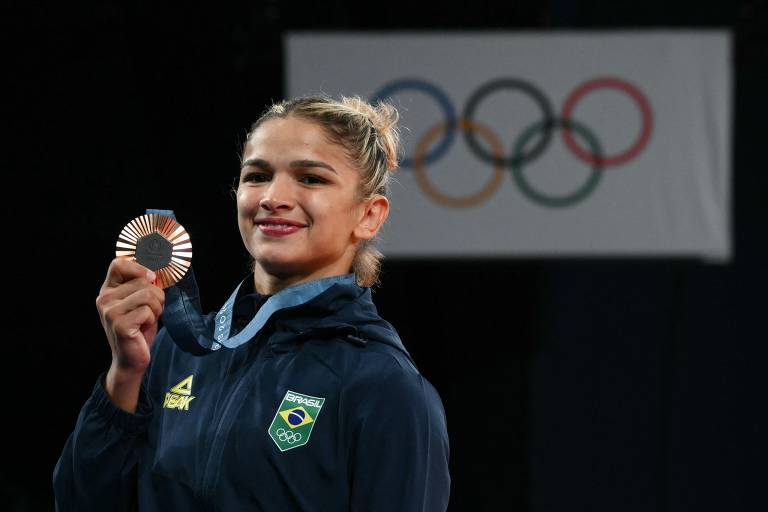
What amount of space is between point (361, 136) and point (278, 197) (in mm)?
181

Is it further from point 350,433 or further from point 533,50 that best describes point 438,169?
point 350,433

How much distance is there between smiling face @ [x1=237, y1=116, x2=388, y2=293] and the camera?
138 cm

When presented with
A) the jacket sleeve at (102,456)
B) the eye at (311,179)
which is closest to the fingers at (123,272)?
the jacket sleeve at (102,456)

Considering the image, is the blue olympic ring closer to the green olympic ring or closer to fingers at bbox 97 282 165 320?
the green olympic ring

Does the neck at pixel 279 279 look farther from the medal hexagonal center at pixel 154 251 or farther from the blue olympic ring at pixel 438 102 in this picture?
the blue olympic ring at pixel 438 102

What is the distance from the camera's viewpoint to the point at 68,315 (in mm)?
4074

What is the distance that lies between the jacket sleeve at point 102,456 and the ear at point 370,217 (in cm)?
40

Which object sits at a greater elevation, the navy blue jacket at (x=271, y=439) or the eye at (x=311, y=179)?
the eye at (x=311, y=179)

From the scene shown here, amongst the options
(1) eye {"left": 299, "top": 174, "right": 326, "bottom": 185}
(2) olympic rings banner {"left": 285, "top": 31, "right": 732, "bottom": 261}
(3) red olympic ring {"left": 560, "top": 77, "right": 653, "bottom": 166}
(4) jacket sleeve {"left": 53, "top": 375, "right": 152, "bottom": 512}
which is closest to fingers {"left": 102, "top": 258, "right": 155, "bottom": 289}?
(4) jacket sleeve {"left": 53, "top": 375, "right": 152, "bottom": 512}

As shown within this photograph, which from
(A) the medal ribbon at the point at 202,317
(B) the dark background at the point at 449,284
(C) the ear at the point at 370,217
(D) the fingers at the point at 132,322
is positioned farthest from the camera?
(B) the dark background at the point at 449,284

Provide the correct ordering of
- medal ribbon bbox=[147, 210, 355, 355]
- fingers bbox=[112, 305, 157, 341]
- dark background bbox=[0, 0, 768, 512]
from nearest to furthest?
fingers bbox=[112, 305, 157, 341] → medal ribbon bbox=[147, 210, 355, 355] → dark background bbox=[0, 0, 768, 512]

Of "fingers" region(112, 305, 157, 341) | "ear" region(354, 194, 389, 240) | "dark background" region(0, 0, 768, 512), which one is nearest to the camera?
"fingers" region(112, 305, 157, 341)

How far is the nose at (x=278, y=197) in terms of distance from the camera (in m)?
1.37

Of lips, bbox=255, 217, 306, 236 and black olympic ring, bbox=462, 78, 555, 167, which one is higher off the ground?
black olympic ring, bbox=462, 78, 555, 167
